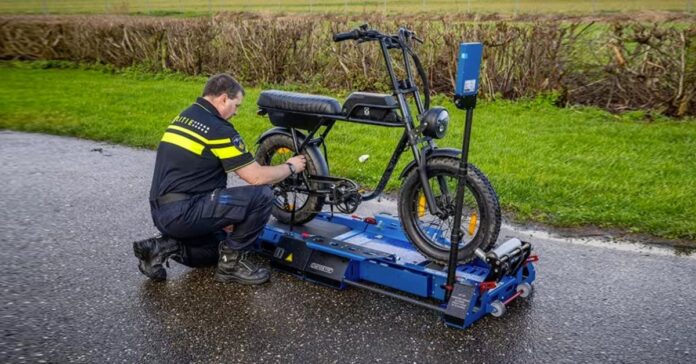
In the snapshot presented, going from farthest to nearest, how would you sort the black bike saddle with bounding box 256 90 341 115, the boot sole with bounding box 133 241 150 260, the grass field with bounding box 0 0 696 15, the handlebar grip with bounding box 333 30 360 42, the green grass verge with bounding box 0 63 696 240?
the grass field with bounding box 0 0 696 15 < the green grass verge with bounding box 0 63 696 240 < the black bike saddle with bounding box 256 90 341 115 < the handlebar grip with bounding box 333 30 360 42 < the boot sole with bounding box 133 241 150 260

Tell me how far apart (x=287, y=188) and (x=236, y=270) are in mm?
1063

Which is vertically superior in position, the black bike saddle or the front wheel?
the black bike saddle

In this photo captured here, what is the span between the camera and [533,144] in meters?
8.84

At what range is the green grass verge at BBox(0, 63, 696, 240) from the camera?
6.52 m

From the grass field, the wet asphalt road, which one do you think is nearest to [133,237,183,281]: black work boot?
the wet asphalt road

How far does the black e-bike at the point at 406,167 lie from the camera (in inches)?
197

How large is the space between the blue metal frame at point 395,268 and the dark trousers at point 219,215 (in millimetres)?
392

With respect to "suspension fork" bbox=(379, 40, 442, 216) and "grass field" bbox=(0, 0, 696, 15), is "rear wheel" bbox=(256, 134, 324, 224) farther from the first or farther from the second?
"grass field" bbox=(0, 0, 696, 15)

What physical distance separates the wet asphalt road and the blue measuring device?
1466 millimetres

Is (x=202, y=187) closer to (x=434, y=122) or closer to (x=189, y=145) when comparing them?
(x=189, y=145)

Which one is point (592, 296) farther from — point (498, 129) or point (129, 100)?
point (129, 100)

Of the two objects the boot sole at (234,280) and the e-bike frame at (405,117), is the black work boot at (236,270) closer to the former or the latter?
the boot sole at (234,280)

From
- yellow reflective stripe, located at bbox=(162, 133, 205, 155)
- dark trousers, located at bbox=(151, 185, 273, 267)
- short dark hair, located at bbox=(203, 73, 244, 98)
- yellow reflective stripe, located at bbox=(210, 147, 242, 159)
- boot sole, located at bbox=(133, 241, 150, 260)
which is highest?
short dark hair, located at bbox=(203, 73, 244, 98)

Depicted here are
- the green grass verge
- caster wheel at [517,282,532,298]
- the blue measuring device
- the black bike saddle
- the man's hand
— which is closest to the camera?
the blue measuring device
